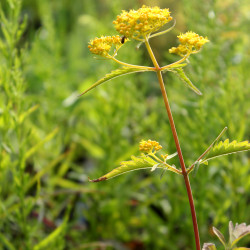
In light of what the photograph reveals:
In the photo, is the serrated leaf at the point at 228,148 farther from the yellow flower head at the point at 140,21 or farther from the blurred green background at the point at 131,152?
the blurred green background at the point at 131,152

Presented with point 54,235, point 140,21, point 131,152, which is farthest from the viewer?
point 131,152

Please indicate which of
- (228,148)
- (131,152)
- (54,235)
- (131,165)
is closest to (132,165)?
(131,165)

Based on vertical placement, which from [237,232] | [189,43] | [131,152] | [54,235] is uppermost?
[189,43]

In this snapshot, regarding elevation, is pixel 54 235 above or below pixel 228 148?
below

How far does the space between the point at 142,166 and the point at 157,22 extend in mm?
193

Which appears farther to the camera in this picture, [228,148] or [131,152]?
[131,152]

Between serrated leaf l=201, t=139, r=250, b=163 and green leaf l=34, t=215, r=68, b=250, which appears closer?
serrated leaf l=201, t=139, r=250, b=163

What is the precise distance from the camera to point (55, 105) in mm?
1701

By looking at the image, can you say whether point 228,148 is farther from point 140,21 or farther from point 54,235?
point 54,235

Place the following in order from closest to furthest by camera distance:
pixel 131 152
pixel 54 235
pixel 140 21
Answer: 1. pixel 140 21
2. pixel 54 235
3. pixel 131 152

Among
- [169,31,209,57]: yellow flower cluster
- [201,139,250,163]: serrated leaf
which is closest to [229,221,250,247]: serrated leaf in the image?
[201,139,250,163]: serrated leaf

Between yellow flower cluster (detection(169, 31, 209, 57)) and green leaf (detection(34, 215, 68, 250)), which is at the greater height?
yellow flower cluster (detection(169, 31, 209, 57))

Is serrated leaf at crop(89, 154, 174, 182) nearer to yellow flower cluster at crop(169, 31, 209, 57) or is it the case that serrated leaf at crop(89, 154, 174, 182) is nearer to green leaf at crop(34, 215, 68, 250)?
yellow flower cluster at crop(169, 31, 209, 57)

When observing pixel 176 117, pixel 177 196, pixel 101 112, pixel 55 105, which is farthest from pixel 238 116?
pixel 55 105
